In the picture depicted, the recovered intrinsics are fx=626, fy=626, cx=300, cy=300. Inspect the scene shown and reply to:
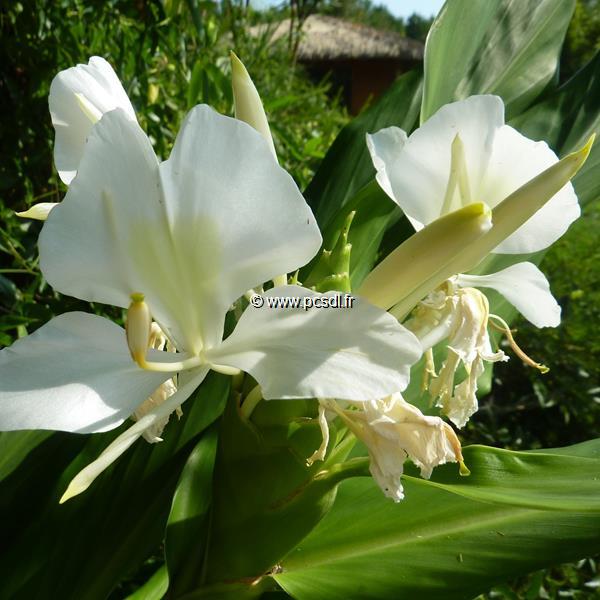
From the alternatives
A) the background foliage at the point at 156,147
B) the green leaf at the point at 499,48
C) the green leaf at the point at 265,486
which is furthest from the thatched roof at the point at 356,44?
the green leaf at the point at 265,486

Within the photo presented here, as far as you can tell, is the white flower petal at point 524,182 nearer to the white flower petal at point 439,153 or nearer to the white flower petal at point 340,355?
the white flower petal at point 439,153

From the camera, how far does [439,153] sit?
0.51m

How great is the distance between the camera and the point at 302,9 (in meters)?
1.85

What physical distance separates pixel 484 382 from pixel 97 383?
631 millimetres

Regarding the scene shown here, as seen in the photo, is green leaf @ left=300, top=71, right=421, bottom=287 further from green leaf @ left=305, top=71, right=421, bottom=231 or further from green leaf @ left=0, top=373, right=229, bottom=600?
green leaf @ left=0, top=373, right=229, bottom=600

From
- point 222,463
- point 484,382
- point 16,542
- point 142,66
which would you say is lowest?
point 16,542

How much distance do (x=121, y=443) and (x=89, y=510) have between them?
391 millimetres

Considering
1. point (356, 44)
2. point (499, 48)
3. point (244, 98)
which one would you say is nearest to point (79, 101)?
point (244, 98)

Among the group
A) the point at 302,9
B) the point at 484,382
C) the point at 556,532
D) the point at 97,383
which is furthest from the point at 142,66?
the point at 556,532

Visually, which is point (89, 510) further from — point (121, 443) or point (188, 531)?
point (121, 443)

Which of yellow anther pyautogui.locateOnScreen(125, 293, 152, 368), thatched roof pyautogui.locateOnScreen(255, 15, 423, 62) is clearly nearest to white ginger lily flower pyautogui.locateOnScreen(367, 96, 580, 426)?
yellow anther pyautogui.locateOnScreen(125, 293, 152, 368)

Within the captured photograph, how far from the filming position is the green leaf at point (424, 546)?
2.06 feet

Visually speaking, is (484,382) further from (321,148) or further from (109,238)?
(321,148)

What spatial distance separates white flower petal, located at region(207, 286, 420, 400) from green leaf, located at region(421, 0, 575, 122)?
483mm
